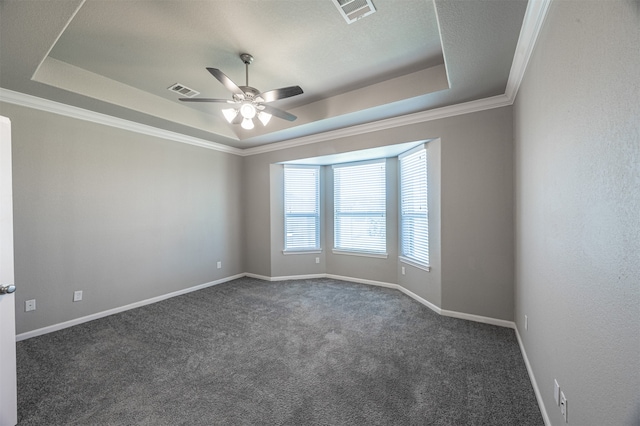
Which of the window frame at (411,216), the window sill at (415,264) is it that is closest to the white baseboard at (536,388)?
the window sill at (415,264)

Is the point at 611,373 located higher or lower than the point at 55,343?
higher

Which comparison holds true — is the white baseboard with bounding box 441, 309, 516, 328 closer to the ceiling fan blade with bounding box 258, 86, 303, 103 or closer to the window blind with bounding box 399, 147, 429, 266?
the window blind with bounding box 399, 147, 429, 266

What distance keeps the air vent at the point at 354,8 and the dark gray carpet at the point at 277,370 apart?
2957 millimetres

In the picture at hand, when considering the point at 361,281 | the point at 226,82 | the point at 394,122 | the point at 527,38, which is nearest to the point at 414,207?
the point at 394,122

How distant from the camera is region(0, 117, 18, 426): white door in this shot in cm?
159

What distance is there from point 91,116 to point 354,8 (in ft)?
11.5

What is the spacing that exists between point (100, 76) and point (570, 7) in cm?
419

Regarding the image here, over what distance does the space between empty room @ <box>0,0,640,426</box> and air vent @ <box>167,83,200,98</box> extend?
1.0 inches

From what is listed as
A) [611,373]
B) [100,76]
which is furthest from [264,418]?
[100,76]

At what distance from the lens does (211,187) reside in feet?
15.9

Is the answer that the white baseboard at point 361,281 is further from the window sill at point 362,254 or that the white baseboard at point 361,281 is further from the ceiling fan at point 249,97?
the ceiling fan at point 249,97

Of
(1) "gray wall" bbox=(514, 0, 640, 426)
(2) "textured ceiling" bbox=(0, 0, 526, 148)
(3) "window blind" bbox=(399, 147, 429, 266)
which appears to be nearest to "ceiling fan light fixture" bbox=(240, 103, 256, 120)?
(2) "textured ceiling" bbox=(0, 0, 526, 148)

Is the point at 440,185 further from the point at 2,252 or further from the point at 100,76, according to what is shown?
the point at 100,76

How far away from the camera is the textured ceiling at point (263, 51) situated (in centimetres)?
192
